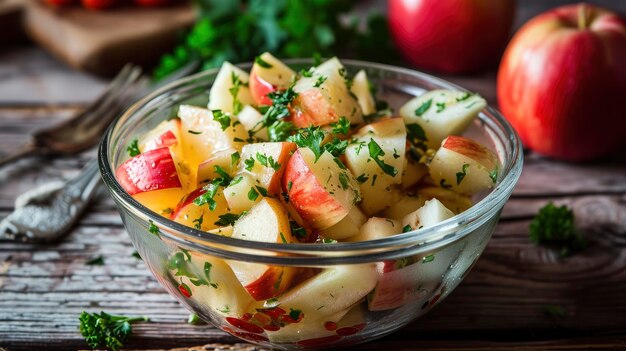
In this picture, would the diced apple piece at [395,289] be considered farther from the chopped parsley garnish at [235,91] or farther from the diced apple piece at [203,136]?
the chopped parsley garnish at [235,91]

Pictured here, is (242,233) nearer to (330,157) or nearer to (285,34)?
(330,157)

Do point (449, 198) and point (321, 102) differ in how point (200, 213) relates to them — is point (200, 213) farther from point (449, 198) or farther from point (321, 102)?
point (449, 198)

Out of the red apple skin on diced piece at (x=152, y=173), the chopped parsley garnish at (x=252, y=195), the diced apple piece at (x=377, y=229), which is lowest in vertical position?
the diced apple piece at (x=377, y=229)

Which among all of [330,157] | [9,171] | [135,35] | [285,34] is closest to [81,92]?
[135,35]

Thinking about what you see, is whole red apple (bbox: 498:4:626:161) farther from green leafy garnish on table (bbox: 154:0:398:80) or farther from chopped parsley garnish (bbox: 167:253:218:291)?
chopped parsley garnish (bbox: 167:253:218:291)

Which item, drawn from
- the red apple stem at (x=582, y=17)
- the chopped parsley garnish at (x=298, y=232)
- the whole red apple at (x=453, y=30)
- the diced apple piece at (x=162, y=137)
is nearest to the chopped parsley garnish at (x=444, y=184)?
the chopped parsley garnish at (x=298, y=232)

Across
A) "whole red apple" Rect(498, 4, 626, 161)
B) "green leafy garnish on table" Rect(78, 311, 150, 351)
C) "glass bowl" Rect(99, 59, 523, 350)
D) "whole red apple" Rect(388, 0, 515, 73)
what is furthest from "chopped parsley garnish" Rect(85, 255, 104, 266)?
"whole red apple" Rect(388, 0, 515, 73)
